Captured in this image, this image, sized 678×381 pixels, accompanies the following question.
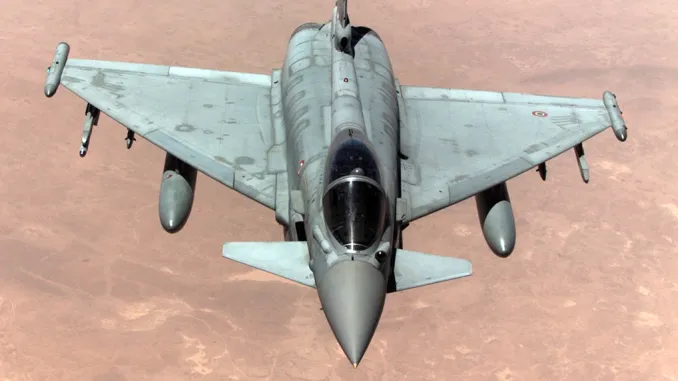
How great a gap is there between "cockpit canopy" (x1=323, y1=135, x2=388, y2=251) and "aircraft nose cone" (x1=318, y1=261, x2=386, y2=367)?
0.54 m

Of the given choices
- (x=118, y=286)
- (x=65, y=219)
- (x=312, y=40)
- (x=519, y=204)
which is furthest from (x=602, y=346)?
(x=65, y=219)

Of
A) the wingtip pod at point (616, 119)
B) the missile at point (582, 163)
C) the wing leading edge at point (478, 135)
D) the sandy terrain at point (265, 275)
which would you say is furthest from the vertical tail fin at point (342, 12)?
the wingtip pod at point (616, 119)

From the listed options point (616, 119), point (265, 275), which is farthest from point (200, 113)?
point (616, 119)

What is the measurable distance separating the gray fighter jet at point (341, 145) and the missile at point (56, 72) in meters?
0.06

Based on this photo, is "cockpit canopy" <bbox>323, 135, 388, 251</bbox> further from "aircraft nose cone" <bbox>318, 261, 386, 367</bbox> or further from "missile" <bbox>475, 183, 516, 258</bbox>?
"missile" <bbox>475, 183, 516, 258</bbox>

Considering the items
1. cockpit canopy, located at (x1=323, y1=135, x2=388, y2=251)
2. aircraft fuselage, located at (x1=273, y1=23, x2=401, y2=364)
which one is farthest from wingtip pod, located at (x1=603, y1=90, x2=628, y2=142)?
cockpit canopy, located at (x1=323, y1=135, x2=388, y2=251)

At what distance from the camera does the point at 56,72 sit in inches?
747

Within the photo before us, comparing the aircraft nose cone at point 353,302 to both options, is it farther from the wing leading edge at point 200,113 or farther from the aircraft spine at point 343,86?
the aircraft spine at point 343,86

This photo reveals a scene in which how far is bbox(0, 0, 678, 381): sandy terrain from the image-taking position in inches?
716

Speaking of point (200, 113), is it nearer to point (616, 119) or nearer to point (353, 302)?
point (353, 302)

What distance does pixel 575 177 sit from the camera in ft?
80.8

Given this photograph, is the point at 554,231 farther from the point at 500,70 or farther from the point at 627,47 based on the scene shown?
the point at 627,47

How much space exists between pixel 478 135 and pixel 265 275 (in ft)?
24.9

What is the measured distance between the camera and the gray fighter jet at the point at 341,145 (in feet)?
43.6
